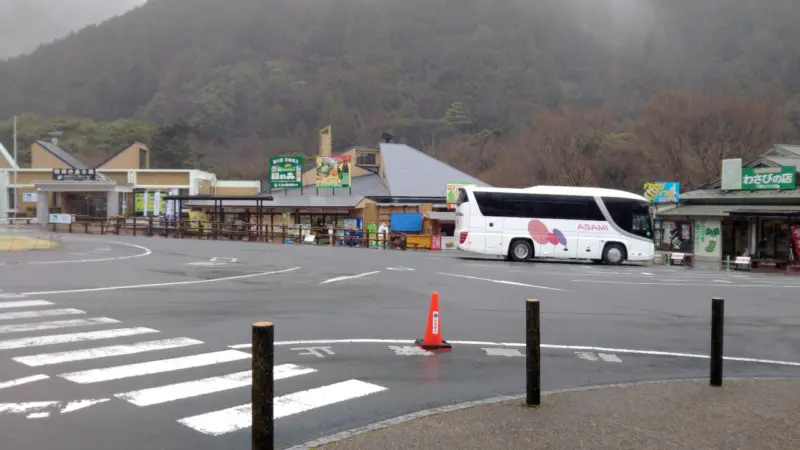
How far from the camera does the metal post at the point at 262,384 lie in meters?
4.38

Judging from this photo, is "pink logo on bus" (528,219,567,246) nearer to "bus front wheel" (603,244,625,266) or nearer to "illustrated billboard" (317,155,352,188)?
"bus front wheel" (603,244,625,266)

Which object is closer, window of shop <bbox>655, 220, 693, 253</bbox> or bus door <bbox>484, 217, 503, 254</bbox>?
bus door <bbox>484, 217, 503, 254</bbox>

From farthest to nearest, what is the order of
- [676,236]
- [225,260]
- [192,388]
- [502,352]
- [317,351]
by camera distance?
1. [676,236]
2. [225,260]
3. [502,352]
4. [317,351]
5. [192,388]

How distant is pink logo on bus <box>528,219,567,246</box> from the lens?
3067 cm

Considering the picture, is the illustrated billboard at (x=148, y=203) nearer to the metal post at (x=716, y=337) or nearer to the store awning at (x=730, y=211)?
the store awning at (x=730, y=211)

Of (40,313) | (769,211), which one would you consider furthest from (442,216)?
(40,313)

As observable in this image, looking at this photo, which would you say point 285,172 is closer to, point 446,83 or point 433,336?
point 433,336

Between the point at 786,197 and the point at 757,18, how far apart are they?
61563 millimetres

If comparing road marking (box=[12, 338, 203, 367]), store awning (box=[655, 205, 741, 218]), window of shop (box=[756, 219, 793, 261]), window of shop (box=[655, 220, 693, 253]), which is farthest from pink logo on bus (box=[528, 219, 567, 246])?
road marking (box=[12, 338, 203, 367])

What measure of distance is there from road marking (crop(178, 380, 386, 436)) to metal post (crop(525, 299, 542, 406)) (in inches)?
64.4

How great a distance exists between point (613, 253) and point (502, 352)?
23.2 meters

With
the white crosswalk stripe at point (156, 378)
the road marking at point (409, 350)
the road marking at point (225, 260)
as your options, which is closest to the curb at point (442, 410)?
the white crosswalk stripe at point (156, 378)

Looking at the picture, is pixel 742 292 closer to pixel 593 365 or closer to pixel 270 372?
pixel 593 365

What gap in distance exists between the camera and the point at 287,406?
6348 mm
